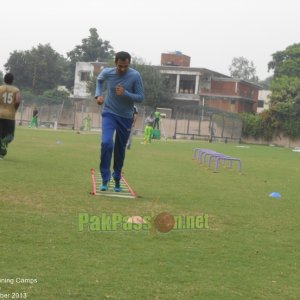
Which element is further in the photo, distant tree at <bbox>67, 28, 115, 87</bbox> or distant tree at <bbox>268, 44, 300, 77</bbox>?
distant tree at <bbox>67, 28, 115, 87</bbox>

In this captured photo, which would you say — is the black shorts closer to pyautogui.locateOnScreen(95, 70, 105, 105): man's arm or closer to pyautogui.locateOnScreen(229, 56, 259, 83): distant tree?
pyautogui.locateOnScreen(95, 70, 105, 105): man's arm

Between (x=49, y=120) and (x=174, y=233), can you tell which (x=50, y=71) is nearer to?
(x=49, y=120)

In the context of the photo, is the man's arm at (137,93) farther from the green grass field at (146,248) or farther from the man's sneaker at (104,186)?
the green grass field at (146,248)

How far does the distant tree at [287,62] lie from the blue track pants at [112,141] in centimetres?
6808

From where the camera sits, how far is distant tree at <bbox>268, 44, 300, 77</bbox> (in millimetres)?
75062

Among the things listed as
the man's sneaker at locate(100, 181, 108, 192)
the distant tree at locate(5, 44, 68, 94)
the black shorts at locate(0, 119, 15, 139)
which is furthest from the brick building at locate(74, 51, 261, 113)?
the man's sneaker at locate(100, 181, 108, 192)

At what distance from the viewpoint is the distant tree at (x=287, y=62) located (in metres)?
75.1

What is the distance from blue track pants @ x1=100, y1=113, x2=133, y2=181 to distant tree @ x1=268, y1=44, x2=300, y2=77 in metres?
68.1

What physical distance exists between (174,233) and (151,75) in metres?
62.4

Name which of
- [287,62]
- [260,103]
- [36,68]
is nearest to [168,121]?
[287,62]

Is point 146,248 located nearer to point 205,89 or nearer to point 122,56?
point 122,56

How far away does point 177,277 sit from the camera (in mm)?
4762

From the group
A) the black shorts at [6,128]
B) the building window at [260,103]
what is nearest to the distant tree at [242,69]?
the building window at [260,103]

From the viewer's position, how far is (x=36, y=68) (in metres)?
87.9
